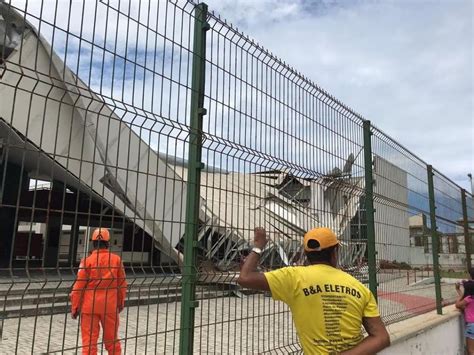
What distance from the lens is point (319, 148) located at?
484cm

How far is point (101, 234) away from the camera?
9.73ft

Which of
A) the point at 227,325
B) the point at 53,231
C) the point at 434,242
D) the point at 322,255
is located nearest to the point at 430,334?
the point at 434,242

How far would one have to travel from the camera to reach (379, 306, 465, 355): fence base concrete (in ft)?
18.3

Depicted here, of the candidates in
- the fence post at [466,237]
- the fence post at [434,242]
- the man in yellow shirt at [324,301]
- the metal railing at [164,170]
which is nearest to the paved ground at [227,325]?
the metal railing at [164,170]

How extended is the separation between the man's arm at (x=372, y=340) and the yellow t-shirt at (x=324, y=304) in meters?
0.04

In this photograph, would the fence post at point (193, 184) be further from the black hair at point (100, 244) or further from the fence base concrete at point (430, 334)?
the fence base concrete at point (430, 334)

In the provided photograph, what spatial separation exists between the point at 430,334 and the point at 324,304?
4.72 metres

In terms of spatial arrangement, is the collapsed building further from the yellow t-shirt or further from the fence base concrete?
the fence base concrete

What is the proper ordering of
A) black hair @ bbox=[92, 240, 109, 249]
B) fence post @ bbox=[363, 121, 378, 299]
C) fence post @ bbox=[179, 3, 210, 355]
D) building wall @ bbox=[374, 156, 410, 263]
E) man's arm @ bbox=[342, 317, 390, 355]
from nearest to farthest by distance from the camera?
man's arm @ bbox=[342, 317, 390, 355]
black hair @ bbox=[92, 240, 109, 249]
fence post @ bbox=[179, 3, 210, 355]
fence post @ bbox=[363, 121, 378, 299]
building wall @ bbox=[374, 156, 410, 263]

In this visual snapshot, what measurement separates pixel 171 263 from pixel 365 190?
345cm

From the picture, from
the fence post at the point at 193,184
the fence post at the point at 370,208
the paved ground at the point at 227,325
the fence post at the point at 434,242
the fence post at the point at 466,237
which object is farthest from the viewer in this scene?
the fence post at the point at 466,237

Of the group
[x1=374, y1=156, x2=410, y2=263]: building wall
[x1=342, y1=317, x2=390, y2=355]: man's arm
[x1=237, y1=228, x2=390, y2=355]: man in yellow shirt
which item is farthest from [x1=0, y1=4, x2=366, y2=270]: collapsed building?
[x1=374, y1=156, x2=410, y2=263]: building wall

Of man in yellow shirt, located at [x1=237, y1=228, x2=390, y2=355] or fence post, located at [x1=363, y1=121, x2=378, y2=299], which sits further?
fence post, located at [x1=363, y1=121, x2=378, y2=299]

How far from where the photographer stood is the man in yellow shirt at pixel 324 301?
258 cm
